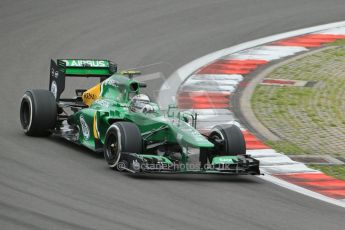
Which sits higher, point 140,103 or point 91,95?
point 91,95

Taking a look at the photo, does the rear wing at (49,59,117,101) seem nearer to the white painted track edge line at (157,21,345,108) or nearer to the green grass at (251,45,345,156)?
the white painted track edge line at (157,21,345,108)

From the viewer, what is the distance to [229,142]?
15.9 meters

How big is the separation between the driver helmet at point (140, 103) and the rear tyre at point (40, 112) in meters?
1.70

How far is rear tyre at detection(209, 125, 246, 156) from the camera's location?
15859 mm

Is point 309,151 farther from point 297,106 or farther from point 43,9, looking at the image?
point 43,9

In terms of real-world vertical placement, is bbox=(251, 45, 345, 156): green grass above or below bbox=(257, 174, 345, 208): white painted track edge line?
above

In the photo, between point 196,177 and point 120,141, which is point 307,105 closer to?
point 196,177

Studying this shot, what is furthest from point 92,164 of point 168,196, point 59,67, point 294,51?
point 294,51

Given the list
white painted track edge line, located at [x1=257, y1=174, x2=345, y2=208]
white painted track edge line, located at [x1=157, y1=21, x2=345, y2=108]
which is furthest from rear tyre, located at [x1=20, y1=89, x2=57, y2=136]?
white painted track edge line, located at [x1=257, y1=174, x2=345, y2=208]

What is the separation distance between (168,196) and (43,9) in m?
14.9

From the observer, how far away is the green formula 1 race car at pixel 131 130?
1527 cm

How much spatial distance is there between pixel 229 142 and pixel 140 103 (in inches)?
66.3

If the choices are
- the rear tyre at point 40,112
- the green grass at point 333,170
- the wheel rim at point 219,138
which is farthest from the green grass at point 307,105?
the rear tyre at point 40,112

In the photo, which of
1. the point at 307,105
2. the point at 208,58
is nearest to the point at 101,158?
the point at 307,105
